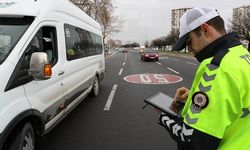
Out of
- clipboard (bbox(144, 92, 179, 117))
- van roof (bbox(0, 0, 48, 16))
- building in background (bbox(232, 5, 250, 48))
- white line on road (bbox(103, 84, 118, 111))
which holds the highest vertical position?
building in background (bbox(232, 5, 250, 48))

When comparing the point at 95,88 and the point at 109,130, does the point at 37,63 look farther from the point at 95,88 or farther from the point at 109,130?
the point at 95,88

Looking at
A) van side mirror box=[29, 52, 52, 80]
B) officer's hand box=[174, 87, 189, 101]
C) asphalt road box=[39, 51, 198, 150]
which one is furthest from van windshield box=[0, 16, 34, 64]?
officer's hand box=[174, 87, 189, 101]

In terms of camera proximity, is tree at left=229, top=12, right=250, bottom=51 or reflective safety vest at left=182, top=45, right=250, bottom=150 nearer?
reflective safety vest at left=182, top=45, right=250, bottom=150

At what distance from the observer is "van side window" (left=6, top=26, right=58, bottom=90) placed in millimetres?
3301

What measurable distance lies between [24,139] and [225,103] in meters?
2.82

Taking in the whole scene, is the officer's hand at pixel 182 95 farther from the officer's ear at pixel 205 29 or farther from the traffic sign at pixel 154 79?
the traffic sign at pixel 154 79

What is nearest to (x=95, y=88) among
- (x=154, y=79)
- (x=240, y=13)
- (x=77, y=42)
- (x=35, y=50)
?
(x=77, y=42)

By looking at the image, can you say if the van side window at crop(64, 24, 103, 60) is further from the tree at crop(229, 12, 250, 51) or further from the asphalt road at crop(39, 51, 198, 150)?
the tree at crop(229, 12, 250, 51)

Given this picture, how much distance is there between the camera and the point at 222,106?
1290 millimetres

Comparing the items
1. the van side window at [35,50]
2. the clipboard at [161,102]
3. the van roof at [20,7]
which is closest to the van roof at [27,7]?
the van roof at [20,7]

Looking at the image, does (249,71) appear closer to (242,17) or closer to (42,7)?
(42,7)

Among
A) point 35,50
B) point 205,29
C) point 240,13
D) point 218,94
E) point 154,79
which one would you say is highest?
point 240,13

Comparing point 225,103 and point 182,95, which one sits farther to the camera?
point 182,95

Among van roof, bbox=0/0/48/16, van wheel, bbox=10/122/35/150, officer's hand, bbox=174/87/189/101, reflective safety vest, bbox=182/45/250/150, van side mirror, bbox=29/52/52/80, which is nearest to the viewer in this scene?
reflective safety vest, bbox=182/45/250/150
